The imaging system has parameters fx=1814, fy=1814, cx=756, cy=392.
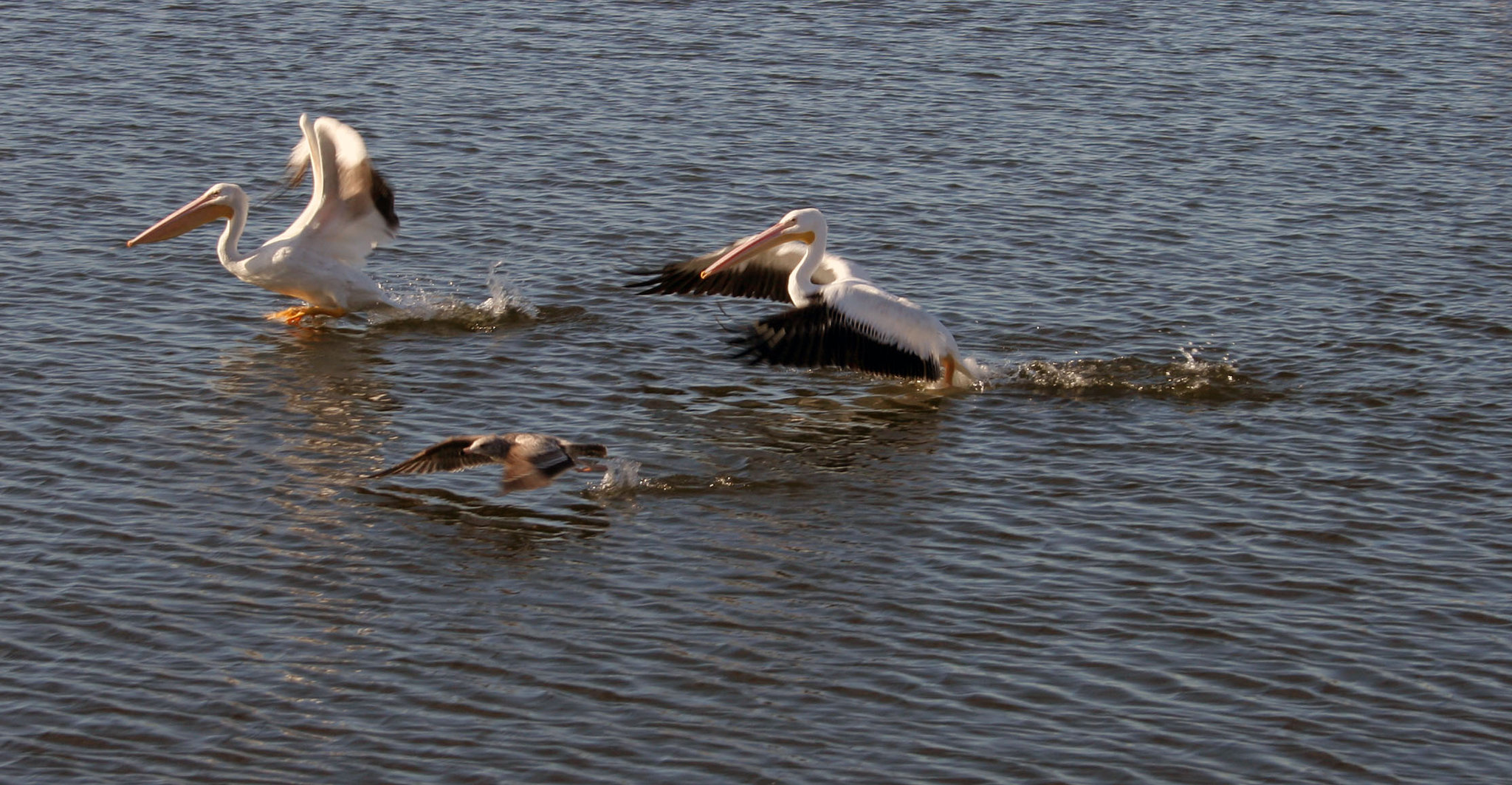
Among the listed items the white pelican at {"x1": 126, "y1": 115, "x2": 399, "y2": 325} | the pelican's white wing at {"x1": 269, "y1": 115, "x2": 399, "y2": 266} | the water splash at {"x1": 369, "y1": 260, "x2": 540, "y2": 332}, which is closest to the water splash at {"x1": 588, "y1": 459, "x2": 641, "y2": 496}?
the water splash at {"x1": 369, "y1": 260, "x2": 540, "y2": 332}

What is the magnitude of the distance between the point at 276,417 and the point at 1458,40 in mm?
14555

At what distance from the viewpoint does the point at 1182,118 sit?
54.2 feet

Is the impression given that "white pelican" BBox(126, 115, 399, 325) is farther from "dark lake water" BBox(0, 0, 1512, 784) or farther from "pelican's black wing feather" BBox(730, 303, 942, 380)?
"pelican's black wing feather" BBox(730, 303, 942, 380)

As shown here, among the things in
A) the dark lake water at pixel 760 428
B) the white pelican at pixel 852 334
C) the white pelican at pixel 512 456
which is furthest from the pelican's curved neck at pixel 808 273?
the white pelican at pixel 512 456

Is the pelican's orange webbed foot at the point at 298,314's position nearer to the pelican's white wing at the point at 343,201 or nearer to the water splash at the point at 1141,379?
the pelican's white wing at the point at 343,201

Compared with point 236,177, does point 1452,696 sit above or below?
below

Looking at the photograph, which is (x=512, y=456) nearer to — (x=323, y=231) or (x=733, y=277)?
(x=733, y=277)

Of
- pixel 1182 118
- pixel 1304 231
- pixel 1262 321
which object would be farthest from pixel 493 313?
pixel 1182 118

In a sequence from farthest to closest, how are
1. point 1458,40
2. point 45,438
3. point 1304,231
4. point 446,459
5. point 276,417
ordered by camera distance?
1. point 1458,40
2. point 1304,231
3. point 276,417
4. point 45,438
5. point 446,459

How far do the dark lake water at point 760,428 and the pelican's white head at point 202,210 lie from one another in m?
0.38

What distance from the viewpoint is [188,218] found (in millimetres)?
12156

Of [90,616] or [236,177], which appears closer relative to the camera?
[90,616]

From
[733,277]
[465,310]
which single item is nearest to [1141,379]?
[733,277]

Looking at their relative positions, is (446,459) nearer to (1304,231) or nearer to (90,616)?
(90,616)
